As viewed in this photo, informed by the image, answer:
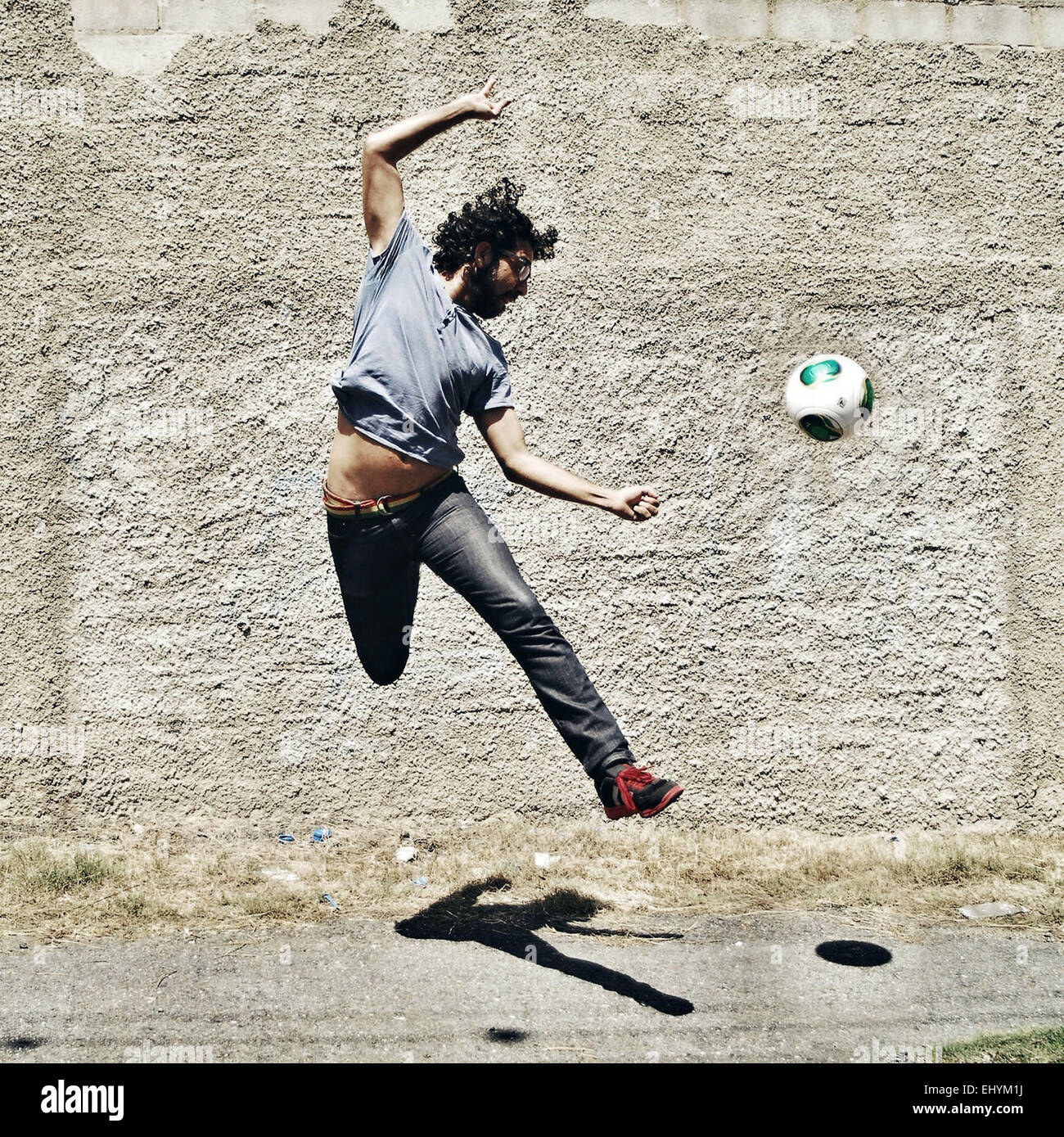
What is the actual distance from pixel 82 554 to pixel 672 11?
3049 mm

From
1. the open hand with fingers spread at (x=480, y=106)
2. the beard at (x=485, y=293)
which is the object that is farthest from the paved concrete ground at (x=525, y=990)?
the open hand with fingers spread at (x=480, y=106)

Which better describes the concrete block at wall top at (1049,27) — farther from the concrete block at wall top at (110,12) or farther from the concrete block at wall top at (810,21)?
the concrete block at wall top at (110,12)

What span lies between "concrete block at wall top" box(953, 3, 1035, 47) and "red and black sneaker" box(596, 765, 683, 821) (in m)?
3.21

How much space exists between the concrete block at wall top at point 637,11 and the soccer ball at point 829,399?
156cm

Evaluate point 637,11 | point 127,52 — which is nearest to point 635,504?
point 637,11

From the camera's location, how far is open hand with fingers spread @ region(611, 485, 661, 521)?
320 cm

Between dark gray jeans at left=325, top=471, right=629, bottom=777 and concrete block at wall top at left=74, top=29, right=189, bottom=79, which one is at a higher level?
concrete block at wall top at left=74, top=29, right=189, bottom=79

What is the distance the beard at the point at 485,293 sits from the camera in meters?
3.48

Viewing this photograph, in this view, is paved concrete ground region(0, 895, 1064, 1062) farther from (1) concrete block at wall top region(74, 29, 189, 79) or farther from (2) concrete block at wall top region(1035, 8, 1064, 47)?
(2) concrete block at wall top region(1035, 8, 1064, 47)

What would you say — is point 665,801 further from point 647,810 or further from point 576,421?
point 576,421

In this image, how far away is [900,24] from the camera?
14.7 feet

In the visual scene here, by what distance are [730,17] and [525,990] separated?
361cm

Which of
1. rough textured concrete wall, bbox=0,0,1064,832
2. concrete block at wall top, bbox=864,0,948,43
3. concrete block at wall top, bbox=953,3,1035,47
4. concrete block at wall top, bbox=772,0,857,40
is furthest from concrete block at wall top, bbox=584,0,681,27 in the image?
concrete block at wall top, bbox=953,3,1035,47

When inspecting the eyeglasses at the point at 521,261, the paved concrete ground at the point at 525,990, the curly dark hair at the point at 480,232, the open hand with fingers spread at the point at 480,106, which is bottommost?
the paved concrete ground at the point at 525,990
